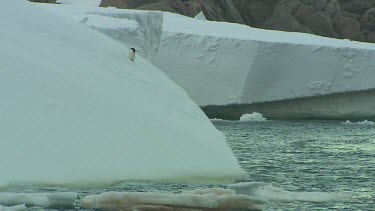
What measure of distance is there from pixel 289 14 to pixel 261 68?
49.1 ft

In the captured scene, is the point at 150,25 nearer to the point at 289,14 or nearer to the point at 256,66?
the point at 256,66

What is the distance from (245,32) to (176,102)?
950cm

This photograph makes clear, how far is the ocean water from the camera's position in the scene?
5.24 meters

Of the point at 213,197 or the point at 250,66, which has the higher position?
the point at 250,66

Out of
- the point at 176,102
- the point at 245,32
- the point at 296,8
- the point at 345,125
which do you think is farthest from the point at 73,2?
the point at 176,102

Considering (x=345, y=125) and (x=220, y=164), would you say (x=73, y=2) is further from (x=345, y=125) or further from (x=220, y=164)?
(x=220, y=164)

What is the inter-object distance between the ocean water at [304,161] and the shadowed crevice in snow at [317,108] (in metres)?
0.79

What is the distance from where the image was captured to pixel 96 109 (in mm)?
5637

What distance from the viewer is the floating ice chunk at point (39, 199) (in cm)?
452

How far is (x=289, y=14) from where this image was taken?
1154 inches

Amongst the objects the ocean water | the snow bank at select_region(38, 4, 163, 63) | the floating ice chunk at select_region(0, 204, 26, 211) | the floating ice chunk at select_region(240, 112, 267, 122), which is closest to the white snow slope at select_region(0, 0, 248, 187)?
the ocean water

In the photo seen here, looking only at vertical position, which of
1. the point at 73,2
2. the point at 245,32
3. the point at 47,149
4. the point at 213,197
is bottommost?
the point at 213,197

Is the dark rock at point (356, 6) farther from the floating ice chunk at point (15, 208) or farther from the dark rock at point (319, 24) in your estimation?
the floating ice chunk at point (15, 208)

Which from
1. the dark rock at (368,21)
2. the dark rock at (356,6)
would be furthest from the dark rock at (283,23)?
the dark rock at (356,6)
